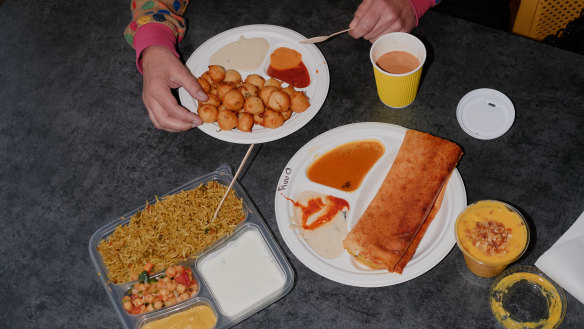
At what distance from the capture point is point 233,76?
2.31 metres

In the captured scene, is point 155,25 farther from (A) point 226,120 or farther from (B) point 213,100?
(A) point 226,120

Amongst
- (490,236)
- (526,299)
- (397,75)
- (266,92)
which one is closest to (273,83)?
(266,92)

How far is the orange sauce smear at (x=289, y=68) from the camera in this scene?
2.34 metres

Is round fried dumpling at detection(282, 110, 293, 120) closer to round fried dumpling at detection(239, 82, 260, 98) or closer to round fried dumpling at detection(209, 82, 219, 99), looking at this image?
round fried dumpling at detection(239, 82, 260, 98)

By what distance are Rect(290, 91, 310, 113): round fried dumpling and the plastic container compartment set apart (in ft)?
1.45

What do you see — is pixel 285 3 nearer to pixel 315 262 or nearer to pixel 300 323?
pixel 315 262

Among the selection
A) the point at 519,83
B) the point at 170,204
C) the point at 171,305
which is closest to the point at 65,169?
the point at 170,204

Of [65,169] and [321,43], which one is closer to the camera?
[65,169]

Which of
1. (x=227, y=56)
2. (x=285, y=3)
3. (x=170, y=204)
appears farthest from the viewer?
(x=285, y=3)

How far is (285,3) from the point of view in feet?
8.68

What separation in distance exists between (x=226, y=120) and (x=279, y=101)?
0.83 ft

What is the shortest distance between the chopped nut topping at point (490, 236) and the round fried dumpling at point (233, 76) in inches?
48.8

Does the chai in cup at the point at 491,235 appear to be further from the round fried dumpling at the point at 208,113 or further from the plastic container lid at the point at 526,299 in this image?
the round fried dumpling at the point at 208,113

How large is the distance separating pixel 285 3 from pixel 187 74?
75 centimetres
